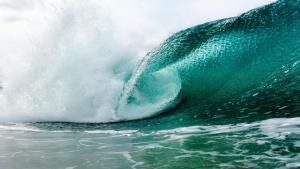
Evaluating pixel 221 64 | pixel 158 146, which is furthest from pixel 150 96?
pixel 158 146

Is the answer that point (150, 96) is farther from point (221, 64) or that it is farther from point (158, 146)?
point (158, 146)

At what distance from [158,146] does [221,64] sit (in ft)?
16.5

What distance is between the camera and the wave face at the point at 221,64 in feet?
31.3

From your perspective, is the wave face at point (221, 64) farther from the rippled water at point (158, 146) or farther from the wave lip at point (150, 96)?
the rippled water at point (158, 146)

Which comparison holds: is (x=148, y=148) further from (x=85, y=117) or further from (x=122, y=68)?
(x=122, y=68)

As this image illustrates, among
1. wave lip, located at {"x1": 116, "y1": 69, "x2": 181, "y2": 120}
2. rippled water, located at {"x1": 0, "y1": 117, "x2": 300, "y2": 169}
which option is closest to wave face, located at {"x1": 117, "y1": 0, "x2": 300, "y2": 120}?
wave lip, located at {"x1": 116, "y1": 69, "x2": 181, "y2": 120}

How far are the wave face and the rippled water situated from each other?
1766 millimetres

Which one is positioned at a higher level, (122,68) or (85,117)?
(122,68)

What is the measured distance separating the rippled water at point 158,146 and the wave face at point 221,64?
1.77 m

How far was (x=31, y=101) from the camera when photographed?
11578mm

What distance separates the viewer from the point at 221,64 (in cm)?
1070

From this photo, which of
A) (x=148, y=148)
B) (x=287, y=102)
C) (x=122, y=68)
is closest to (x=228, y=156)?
(x=148, y=148)

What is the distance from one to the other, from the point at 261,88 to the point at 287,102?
3.72 ft

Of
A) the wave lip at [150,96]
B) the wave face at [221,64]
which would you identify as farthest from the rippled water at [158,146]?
the wave face at [221,64]
